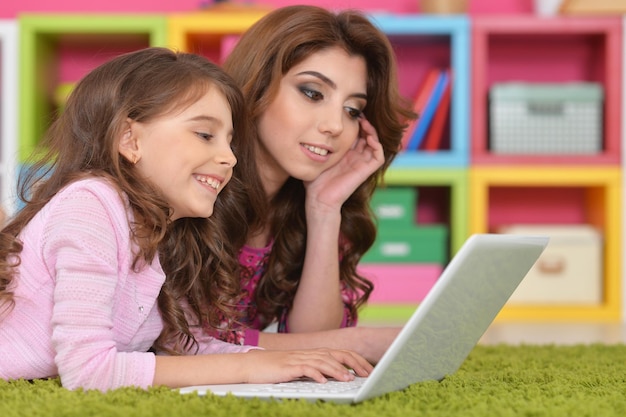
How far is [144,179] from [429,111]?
182cm

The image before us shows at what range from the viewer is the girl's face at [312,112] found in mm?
1597

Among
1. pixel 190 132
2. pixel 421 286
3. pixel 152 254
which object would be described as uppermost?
pixel 190 132

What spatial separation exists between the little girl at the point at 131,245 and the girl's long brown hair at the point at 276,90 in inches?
9.1

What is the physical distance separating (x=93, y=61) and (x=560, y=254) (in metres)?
1.77

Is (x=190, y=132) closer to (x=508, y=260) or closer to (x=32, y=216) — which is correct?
(x=32, y=216)

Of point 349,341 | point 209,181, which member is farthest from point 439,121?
point 209,181

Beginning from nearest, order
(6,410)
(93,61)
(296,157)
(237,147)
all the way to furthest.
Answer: (6,410) < (237,147) < (296,157) < (93,61)

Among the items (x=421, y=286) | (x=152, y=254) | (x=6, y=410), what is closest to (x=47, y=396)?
(x=6, y=410)

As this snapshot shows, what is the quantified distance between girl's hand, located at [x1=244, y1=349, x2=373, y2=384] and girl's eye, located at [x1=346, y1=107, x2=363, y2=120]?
0.58m

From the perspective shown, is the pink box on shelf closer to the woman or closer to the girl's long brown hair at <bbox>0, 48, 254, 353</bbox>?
the woman

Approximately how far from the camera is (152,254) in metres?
1.20

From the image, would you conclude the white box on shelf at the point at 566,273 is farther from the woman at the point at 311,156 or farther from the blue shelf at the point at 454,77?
the woman at the point at 311,156

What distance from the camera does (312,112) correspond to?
1598 mm

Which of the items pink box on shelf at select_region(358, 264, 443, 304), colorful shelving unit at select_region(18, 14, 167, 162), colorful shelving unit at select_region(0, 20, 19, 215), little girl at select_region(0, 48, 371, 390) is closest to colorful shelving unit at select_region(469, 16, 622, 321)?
pink box on shelf at select_region(358, 264, 443, 304)
